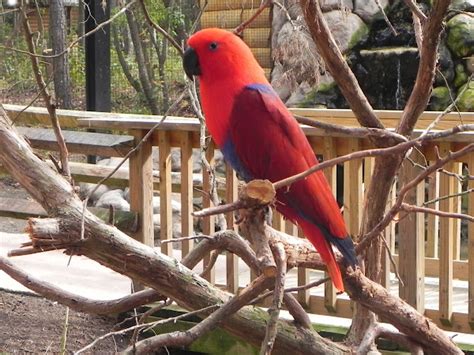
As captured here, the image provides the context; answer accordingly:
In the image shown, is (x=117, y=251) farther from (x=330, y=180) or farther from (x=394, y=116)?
(x=394, y=116)

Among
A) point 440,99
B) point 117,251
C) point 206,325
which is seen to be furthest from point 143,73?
point 206,325

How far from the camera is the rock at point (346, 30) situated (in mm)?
10570

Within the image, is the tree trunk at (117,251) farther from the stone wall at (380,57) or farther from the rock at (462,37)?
the rock at (462,37)

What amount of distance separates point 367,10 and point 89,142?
6404 mm

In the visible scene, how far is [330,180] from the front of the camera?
4.33 meters

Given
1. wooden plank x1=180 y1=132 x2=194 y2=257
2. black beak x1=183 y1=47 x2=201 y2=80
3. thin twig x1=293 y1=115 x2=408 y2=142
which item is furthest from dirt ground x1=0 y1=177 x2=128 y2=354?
thin twig x1=293 y1=115 x2=408 y2=142

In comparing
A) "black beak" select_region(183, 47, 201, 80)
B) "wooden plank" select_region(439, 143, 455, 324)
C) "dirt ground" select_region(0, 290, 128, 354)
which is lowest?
"dirt ground" select_region(0, 290, 128, 354)

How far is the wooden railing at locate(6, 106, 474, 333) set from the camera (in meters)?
4.14

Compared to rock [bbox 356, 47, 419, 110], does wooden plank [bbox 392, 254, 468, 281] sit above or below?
below

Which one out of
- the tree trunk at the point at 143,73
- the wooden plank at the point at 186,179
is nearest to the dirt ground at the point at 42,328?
the wooden plank at the point at 186,179

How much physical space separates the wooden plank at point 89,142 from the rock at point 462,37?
5911 millimetres

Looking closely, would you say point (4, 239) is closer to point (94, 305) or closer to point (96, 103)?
point (96, 103)

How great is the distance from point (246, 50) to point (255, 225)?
980 millimetres

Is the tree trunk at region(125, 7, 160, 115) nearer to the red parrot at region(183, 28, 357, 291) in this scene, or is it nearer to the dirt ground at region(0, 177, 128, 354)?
the dirt ground at region(0, 177, 128, 354)
